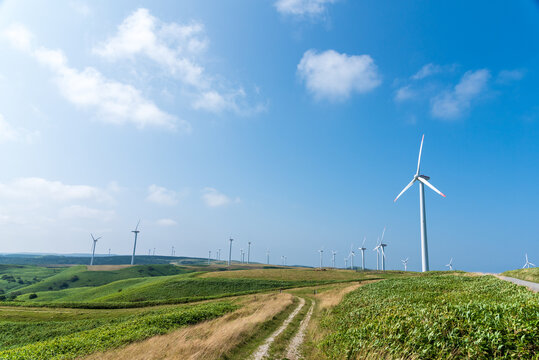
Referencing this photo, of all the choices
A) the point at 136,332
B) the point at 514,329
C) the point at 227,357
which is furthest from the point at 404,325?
the point at 136,332

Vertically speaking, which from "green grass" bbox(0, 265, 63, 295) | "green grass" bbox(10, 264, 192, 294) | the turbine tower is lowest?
"green grass" bbox(0, 265, 63, 295)

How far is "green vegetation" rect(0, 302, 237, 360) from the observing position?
21.5 meters

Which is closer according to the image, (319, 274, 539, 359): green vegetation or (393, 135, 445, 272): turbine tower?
(319, 274, 539, 359): green vegetation

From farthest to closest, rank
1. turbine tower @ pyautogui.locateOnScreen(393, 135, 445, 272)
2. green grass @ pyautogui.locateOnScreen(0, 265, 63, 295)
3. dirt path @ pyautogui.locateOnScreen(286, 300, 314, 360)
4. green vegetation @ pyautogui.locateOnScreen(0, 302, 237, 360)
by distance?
green grass @ pyautogui.locateOnScreen(0, 265, 63, 295)
turbine tower @ pyautogui.locateOnScreen(393, 135, 445, 272)
green vegetation @ pyautogui.locateOnScreen(0, 302, 237, 360)
dirt path @ pyautogui.locateOnScreen(286, 300, 314, 360)

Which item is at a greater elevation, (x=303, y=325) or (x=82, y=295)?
(x=303, y=325)

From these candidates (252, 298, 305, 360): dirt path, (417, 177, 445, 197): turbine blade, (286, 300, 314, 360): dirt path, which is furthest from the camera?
(417, 177, 445, 197): turbine blade

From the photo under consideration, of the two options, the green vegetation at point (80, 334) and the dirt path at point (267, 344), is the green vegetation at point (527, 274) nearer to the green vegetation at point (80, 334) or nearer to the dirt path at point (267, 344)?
the dirt path at point (267, 344)

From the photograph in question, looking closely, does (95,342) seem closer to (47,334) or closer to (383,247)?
(47,334)

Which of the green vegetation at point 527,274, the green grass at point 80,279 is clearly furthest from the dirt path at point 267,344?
the green grass at point 80,279

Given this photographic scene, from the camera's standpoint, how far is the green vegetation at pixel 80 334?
70.6 ft

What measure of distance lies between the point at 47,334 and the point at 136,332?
24.5 metres

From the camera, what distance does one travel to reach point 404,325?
1535 cm

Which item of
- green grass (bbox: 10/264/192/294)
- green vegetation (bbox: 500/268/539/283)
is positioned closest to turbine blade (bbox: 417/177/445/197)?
green vegetation (bbox: 500/268/539/283)

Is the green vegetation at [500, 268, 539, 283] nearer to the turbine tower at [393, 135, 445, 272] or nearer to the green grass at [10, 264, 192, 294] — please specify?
the turbine tower at [393, 135, 445, 272]
